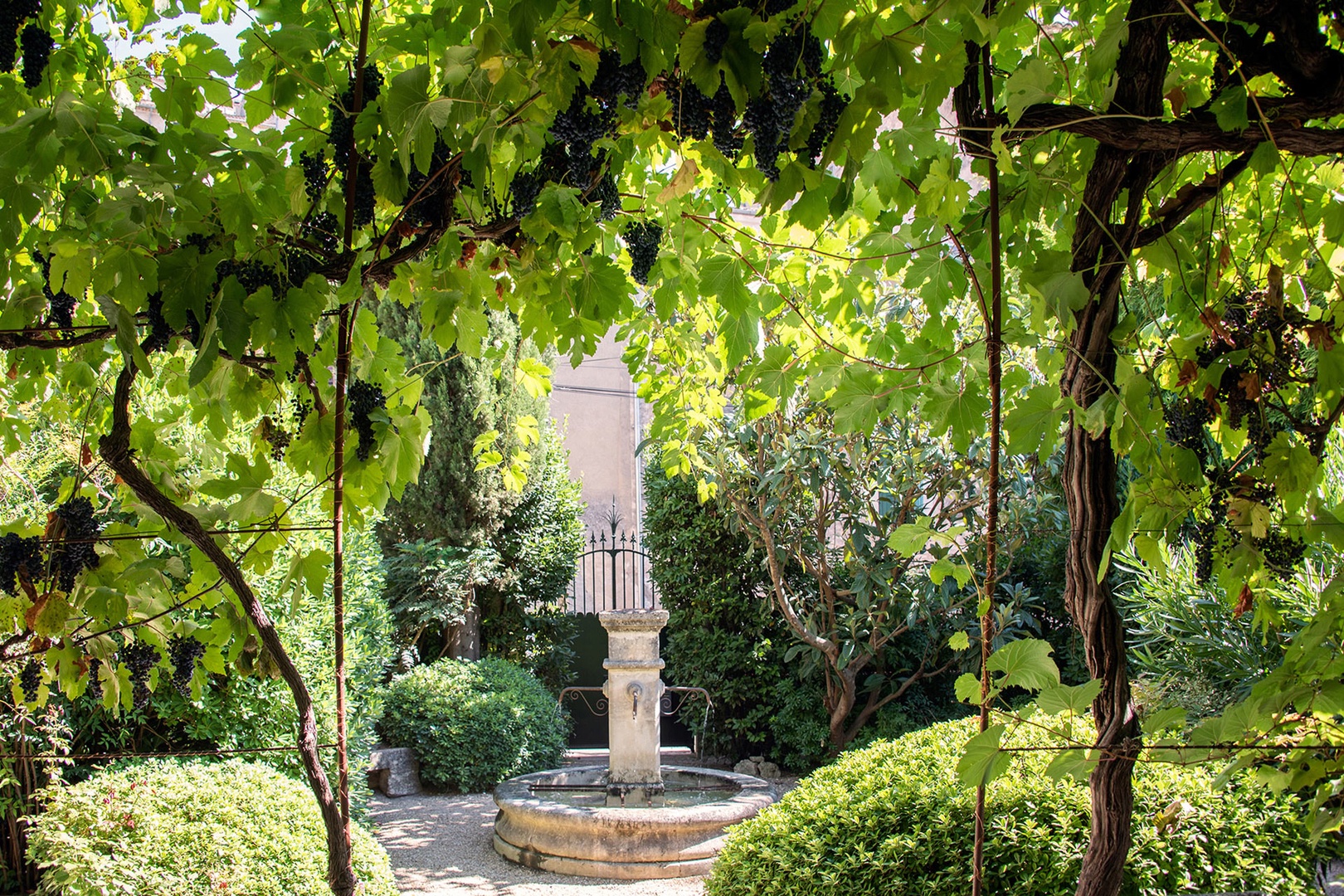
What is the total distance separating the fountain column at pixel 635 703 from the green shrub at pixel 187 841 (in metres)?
2.45

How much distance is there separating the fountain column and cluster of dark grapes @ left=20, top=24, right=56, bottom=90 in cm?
476

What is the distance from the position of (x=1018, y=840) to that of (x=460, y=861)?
12.7 ft

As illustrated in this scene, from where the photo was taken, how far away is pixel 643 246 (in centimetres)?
214

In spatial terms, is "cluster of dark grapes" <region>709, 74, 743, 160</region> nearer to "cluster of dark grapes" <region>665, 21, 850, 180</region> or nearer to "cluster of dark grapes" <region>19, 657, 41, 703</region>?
"cluster of dark grapes" <region>665, 21, 850, 180</region>

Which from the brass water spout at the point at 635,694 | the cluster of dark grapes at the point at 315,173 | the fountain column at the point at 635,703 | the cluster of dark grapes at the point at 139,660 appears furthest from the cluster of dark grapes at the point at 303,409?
the brass water spout at the point at 635,694

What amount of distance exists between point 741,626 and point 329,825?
7.09 meters

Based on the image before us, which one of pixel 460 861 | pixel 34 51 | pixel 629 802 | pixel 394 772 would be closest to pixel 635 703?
pixel 629 802

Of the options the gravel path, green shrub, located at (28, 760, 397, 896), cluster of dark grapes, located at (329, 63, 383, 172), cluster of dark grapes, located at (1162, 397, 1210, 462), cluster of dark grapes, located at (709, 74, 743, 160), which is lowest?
the gravel path

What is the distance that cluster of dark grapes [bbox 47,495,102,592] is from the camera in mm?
1861

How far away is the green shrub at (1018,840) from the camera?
9.64ft

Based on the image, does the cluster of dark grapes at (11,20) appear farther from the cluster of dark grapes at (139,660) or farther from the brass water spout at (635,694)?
the brass water spout at (635,694)

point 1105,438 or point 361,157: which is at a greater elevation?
point 361,157

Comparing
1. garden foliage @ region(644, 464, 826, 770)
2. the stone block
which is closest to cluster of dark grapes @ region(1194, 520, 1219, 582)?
garden foliage @ region(644, 464, 826, 770)

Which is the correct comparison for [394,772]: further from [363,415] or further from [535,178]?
[535,178]
